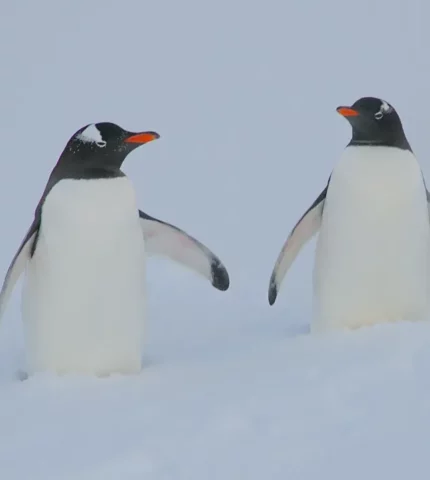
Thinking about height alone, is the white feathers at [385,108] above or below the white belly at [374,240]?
above

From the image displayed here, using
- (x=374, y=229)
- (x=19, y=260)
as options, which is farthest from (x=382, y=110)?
(x=19, y=260)

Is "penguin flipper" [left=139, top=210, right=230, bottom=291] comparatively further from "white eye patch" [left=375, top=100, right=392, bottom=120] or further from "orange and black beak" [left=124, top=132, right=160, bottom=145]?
"white eye patch" [left=375, top=100, right=392, bottom=120]

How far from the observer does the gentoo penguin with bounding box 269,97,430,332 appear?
3.29m

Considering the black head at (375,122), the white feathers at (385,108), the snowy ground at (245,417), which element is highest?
the white feathers at (385,108)

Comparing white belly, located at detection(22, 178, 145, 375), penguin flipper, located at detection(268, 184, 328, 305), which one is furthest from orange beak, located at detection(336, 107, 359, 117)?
white belly, located at detection(22, 178, 145, 375)

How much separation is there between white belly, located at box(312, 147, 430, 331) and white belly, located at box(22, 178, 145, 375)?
720mm

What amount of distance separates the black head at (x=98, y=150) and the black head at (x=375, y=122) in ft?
2.43

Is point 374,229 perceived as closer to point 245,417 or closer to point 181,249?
point 181,249

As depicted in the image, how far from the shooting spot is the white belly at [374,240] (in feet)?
10.8

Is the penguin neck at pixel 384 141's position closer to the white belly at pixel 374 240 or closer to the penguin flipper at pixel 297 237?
the white belly at pixel 374 240

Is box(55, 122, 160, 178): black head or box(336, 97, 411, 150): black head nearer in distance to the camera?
box(55, 122, 160, 178): black head

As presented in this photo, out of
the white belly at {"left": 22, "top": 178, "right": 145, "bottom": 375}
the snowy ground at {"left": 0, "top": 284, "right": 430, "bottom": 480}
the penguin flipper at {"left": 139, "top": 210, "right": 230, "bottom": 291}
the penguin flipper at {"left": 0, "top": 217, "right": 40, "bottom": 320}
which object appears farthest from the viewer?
the penguin flipper at {"left": 139, "top": 210, "right": 230, "bottom": 291}

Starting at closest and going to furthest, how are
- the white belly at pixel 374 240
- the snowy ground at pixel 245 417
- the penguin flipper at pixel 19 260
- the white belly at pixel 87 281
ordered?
the snowy ground at pixel 245 417 < the white belly at pixel 87 281 < the penguin flipper at pixel 19 260 < the white belly at pixel 374 240

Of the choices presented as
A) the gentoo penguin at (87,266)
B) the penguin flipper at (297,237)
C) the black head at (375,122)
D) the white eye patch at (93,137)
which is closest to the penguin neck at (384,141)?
the black head at (375,122)
